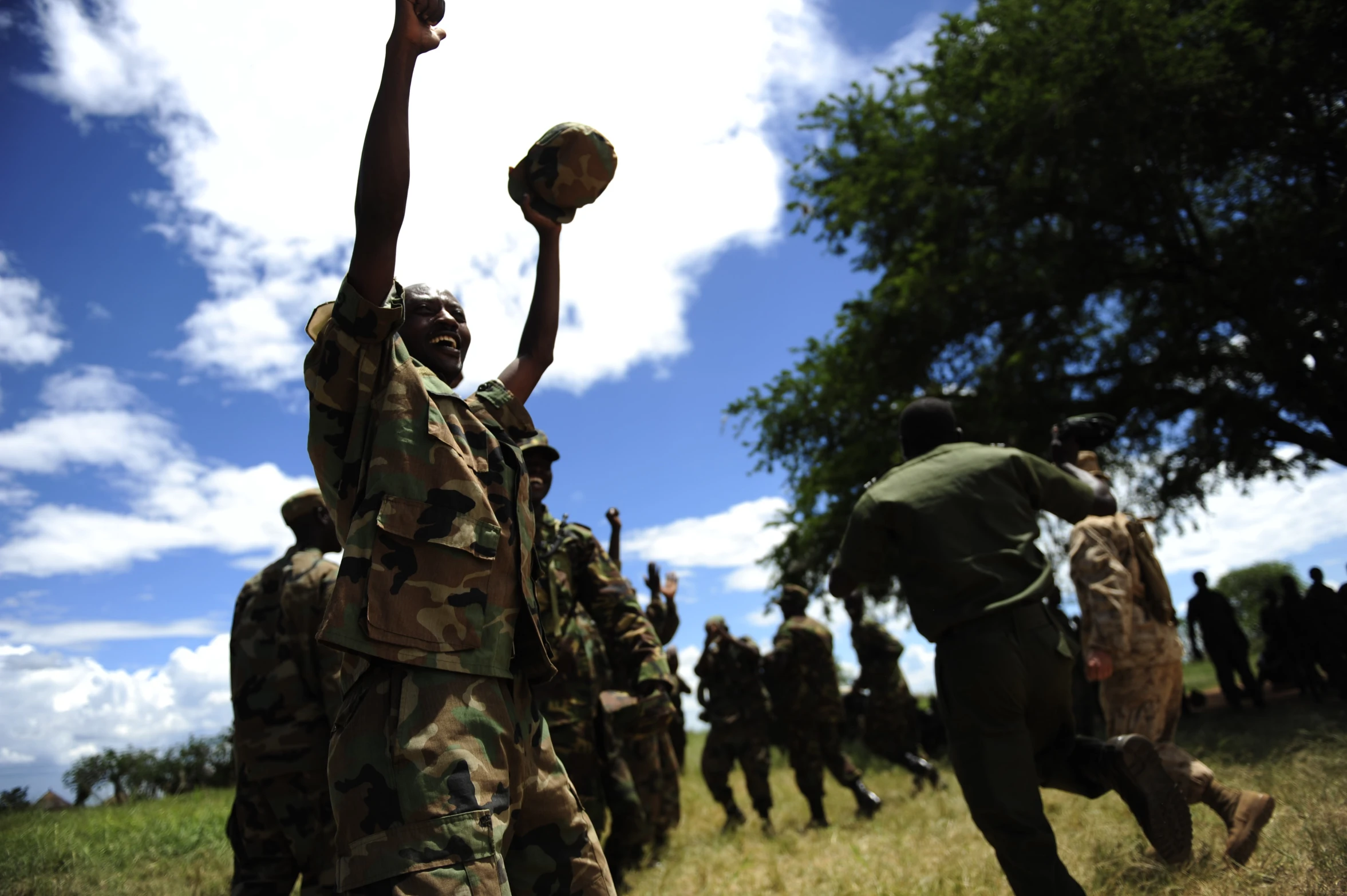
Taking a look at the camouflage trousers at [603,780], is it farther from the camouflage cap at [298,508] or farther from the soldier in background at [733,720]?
the soldier in background at [733,720]

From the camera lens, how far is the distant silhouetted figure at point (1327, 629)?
1184 cm

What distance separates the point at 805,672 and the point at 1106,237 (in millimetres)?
7546

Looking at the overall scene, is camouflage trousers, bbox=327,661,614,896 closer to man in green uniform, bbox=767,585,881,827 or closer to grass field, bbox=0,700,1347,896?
grass field, bbox=0,700,1347,896

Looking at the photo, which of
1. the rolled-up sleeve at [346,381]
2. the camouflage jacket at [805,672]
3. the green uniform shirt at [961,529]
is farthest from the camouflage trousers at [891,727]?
the rolled-up sleeve at [346,381]

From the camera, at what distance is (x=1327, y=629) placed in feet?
40.2

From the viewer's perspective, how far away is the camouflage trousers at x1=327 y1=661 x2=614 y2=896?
6.07 ft

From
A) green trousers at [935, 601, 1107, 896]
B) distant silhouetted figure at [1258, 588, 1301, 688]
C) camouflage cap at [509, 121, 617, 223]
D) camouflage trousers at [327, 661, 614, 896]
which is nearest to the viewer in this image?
camouflage trousers at [327, 661, 614, 896]

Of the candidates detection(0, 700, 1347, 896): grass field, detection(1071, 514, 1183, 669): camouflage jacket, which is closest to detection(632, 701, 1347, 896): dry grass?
detection(0, 700, 1347, 896): grass field

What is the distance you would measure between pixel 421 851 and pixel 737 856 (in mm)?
5848

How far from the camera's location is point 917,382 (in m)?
13.8

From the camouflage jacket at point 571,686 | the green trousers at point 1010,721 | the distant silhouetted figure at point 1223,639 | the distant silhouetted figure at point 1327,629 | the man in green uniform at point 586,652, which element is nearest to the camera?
the green trousers at point 1010,721

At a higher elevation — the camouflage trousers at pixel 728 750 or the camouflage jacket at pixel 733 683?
the camouflage jacket at pixel 733 683

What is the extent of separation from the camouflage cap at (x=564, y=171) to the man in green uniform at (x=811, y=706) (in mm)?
7600

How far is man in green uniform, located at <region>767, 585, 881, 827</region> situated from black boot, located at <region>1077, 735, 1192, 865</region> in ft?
18.7
